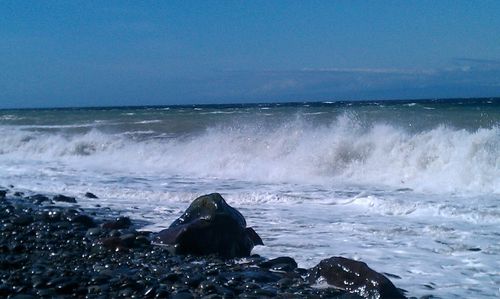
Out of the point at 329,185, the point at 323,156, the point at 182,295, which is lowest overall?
the point at 329,185

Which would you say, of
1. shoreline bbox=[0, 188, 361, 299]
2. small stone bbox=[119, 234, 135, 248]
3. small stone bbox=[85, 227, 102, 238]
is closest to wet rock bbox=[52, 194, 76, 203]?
shoreline bbox=[0, 188, 361, 299]

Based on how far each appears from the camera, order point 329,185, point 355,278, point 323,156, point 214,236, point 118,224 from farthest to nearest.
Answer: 1. point 323,156
2. point 329,185
3. point 118,224
4. point 214,236
5. point 355,278

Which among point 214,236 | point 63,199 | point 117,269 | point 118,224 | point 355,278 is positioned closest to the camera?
point 355,278

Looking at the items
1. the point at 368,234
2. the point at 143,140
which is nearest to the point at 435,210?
the point at 368,234

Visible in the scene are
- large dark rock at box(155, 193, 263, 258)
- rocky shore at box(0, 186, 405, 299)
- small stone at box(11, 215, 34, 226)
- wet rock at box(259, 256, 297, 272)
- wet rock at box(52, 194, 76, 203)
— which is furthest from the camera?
wet rock at box(52, 194, 76, 203)

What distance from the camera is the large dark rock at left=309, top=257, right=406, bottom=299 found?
5.33 meters

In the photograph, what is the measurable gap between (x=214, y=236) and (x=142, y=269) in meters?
1.13

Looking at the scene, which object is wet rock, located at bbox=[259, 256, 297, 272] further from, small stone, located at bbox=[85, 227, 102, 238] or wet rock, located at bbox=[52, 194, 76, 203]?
wet rock, located at bbox=[52, 194, 76, 203]

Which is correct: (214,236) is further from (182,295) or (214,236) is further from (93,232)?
(93,232)

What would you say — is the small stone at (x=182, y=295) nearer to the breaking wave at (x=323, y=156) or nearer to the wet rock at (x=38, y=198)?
the wet rock at (x=38, y=198)

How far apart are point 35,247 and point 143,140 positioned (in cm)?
1692

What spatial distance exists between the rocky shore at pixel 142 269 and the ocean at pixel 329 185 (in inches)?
24.4

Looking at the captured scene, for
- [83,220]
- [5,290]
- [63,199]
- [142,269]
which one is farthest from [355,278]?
[63,199]

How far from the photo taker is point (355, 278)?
5.57m
